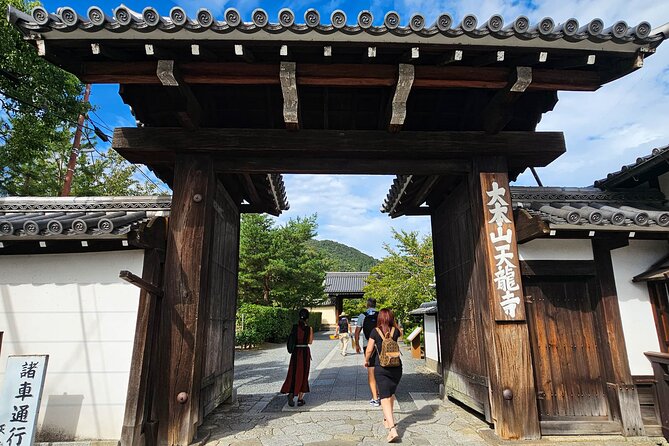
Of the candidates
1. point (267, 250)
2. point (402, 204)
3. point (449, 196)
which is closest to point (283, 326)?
point (267, 250)

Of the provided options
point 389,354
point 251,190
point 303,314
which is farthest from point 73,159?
point 389,354

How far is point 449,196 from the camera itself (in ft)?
24.7

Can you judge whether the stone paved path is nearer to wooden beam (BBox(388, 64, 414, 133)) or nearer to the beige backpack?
the beige backpack

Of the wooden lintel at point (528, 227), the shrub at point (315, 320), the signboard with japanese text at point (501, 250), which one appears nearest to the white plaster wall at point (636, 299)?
the wooden lintel at point (528, 227)

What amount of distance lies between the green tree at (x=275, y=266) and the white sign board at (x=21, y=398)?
19110 millimetres

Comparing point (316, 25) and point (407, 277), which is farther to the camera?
point (407, 277)

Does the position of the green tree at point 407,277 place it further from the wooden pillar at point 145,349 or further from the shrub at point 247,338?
the wooden pillar at point 145,349

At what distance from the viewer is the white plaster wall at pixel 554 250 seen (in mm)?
5707

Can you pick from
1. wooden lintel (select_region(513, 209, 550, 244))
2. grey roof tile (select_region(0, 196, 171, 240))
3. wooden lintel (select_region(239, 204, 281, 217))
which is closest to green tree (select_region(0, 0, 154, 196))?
grey roof tile (select_region(0, 196, 171, 240))

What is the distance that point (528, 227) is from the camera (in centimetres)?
524

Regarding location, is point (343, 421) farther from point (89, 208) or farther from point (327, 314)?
point (327, 314)

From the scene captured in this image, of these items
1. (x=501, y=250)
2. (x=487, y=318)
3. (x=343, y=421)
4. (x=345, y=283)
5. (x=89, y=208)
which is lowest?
(x=343, y=421)

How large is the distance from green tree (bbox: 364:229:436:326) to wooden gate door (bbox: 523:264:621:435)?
1242 centimetres

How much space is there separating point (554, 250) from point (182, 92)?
18.8 feet
